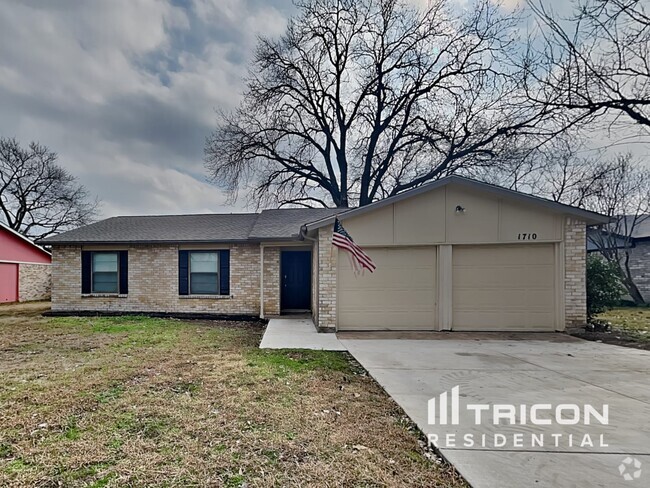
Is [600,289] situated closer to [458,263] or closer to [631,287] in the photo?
[458,263]

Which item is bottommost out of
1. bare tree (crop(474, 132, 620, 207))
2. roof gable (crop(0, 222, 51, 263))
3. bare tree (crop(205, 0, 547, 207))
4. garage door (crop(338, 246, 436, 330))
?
garage door (crop(338, 246, 436, 330))

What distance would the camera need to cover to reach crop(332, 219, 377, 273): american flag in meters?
8.26

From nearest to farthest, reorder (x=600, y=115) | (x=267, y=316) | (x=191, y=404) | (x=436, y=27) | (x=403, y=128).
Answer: (x=191, y=404) → (x=600, y=115) → (x=267, y=316) → (x=436, y=27) → (x=403, y=128)

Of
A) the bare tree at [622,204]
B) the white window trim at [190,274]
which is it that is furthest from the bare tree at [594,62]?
the white window trim at [190,274]

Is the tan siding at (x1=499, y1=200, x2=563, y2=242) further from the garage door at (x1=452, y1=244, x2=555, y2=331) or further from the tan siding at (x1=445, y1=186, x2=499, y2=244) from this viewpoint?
the garage door at (x1=452, y1=244, x2=555, y2=331)

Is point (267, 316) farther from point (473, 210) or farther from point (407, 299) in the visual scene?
point (473, 210)

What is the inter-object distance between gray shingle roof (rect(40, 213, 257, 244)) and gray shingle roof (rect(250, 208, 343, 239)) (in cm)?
49

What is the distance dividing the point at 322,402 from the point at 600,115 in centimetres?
1166

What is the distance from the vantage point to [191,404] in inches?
163

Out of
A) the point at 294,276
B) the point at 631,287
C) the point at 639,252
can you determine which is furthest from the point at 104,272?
the point at 639,252

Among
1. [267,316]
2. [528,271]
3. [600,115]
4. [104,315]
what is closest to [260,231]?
[267,316]

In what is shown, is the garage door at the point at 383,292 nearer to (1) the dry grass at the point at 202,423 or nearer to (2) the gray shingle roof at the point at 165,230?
(1) the dry grass at the point at 202,423

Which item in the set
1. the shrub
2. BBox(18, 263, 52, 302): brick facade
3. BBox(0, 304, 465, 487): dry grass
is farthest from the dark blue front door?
BBox(18, 263, 52, 302): brick facade

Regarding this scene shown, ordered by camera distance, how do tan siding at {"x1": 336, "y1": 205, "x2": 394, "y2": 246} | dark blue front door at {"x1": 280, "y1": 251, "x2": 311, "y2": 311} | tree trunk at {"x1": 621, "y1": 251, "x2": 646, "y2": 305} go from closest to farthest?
1. tan siding at {"x1": 336, "y1": 205, "x2": 394, "y2": 246}
2. dark blue front door at {"x1": 280, "y1": 251, "x2": 311, "y2": 311}
3. tree trunk at {"x1": 621, "y1": 251, "x2": 646, "y2": 305}
